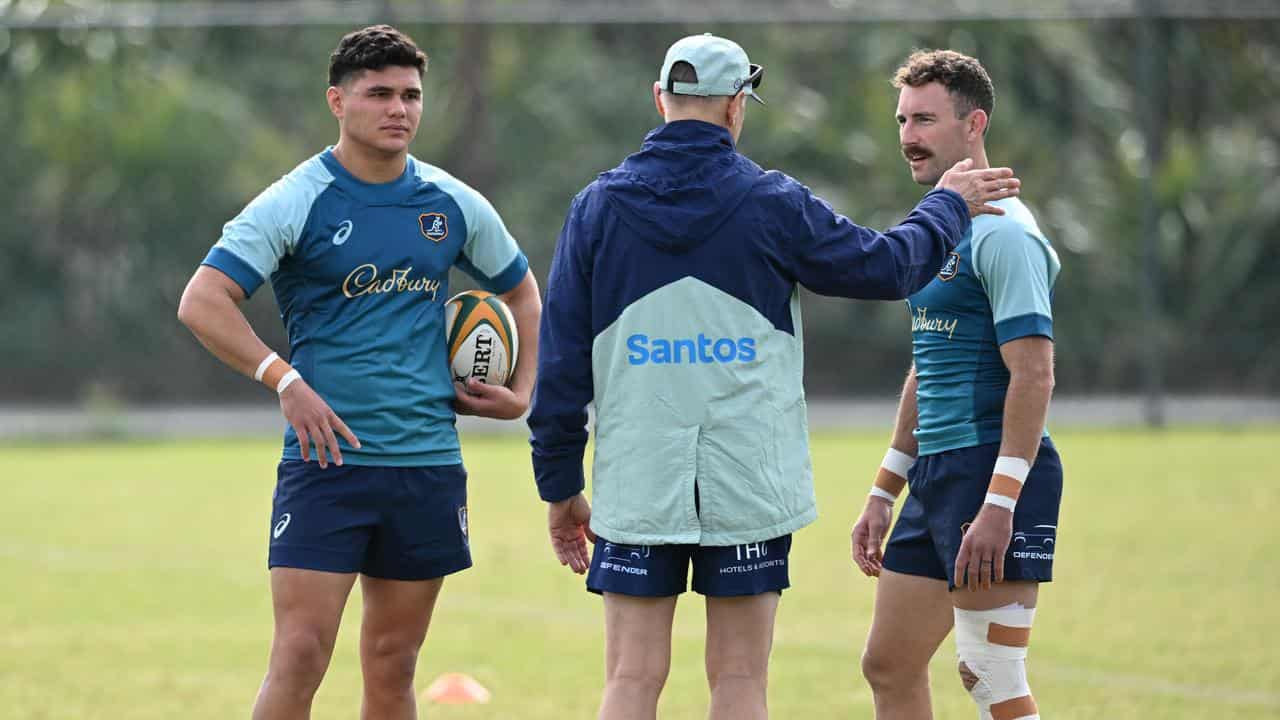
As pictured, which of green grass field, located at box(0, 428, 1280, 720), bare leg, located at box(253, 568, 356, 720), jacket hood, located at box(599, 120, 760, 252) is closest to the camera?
jacket hood, located at box(599, 120, 760, 252)

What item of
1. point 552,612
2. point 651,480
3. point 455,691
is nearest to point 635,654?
point 651,480

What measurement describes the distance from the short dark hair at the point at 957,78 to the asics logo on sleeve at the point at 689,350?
1.11m

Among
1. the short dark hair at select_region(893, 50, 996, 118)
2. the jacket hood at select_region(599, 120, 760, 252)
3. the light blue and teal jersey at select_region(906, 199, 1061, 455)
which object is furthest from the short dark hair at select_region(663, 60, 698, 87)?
the light blue and teal jersey at select_region(906, 199, 1061, 455)

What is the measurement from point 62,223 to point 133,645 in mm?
18034

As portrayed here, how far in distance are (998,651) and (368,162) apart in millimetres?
2402

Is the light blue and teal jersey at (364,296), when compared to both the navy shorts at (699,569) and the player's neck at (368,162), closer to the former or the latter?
the player's neck at (368,162)

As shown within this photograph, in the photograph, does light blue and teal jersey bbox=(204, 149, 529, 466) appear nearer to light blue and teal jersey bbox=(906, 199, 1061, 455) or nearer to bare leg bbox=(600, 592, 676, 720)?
bare leg bbox=(600, 592, 676, 720)

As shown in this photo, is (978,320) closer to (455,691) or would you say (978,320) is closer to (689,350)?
(689,350)

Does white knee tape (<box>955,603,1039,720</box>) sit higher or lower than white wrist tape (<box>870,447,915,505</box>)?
lower

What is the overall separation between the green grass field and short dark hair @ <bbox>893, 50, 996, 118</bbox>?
2.83 m

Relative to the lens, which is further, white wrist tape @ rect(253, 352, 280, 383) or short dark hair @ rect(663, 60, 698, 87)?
white wrist tape @ rect(253, 352, 280, 383)

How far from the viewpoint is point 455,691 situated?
283 inches

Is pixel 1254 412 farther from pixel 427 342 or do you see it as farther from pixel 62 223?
pixel 427 342

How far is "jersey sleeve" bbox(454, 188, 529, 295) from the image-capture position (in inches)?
213
